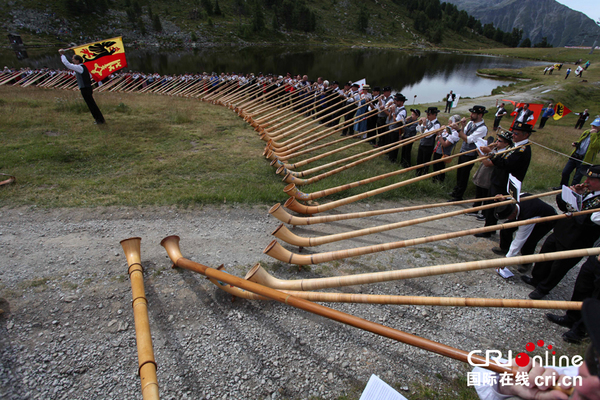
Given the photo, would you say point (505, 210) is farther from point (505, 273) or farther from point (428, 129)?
point (428, 129)

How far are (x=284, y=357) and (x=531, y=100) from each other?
33557mm

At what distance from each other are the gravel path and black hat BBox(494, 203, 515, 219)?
0.95m

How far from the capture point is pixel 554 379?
210cm

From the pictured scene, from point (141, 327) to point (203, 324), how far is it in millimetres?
738

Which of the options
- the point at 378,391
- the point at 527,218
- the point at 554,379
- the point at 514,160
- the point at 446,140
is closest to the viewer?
the point at 554,379

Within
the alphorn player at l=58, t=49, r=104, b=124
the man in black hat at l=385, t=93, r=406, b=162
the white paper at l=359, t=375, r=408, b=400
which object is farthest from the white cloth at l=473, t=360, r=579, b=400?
the alphorn player at l=58, t=49, r=104, b=124

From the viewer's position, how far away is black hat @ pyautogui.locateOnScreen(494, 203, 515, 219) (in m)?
4.77

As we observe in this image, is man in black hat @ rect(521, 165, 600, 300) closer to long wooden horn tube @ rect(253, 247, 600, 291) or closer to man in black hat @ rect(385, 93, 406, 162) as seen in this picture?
long wooden horn tube @ rect(253, 247, 600, 291)

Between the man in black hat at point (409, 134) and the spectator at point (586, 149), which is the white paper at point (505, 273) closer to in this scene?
the man in black hat at point (409, 134)

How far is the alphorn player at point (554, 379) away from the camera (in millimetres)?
1621

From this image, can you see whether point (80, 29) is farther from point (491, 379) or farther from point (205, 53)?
point (491, 379)

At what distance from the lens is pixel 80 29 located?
6419 centimetres

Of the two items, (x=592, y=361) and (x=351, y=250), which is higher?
(x=592, y=361)

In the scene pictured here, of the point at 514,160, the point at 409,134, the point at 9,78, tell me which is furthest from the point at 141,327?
the point at 9,78
